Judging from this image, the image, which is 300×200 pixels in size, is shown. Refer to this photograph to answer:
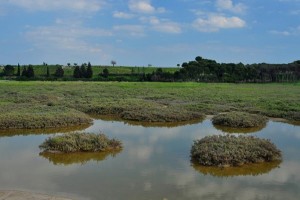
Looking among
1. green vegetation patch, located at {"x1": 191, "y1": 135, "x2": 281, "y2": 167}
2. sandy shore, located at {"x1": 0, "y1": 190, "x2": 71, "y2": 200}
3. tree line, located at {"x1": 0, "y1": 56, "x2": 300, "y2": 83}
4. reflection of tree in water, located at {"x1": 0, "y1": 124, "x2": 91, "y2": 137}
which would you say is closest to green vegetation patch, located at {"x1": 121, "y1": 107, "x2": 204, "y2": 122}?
reflection of tree in water, located at {"x1": 0, "y1": 124, "x2": 91, "y2": 137}

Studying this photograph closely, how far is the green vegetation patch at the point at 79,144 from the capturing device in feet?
60.5

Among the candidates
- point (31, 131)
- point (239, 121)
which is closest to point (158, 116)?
point (239, 121)

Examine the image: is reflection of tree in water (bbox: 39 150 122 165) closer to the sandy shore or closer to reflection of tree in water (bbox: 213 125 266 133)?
the sandy shore

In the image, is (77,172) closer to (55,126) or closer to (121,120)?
(55,126)

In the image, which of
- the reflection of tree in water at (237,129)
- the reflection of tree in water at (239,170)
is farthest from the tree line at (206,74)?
the reflection of tree in water at (239,170)

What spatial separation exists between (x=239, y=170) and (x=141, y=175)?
12.8ft

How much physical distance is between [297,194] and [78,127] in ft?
54.2

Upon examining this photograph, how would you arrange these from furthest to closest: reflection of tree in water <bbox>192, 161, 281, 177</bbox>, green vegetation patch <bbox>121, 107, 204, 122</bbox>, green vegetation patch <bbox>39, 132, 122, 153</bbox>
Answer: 1. green vegetation patch <bbox>121, 107, 204, 122</bbox>
2. green vegetation patch <bbox>39, 132, 122, 153</bbox>
3. reflection of tree in water <bbox>192, 161, 281, 177</bbox>

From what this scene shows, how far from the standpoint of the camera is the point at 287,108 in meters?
36.8

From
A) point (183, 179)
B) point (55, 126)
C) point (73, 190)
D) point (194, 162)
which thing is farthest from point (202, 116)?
point (73, 190)

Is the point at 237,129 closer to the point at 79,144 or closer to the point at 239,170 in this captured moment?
the point at 239,170

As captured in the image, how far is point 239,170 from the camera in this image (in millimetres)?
15953

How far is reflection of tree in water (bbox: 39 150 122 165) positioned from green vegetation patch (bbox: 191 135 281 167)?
12.8 feet

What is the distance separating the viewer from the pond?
13.0m
